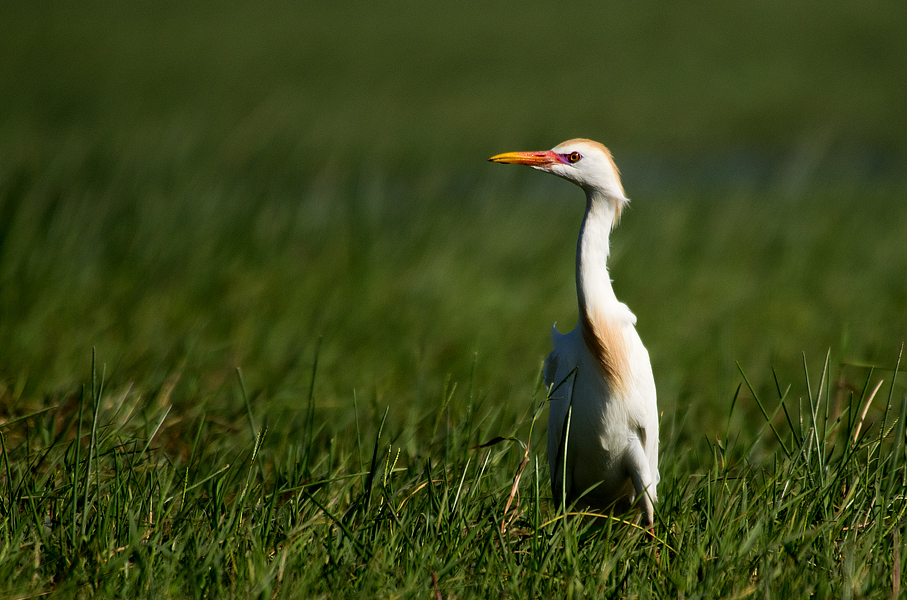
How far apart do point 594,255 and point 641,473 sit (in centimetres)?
60

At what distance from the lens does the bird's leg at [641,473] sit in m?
2.15

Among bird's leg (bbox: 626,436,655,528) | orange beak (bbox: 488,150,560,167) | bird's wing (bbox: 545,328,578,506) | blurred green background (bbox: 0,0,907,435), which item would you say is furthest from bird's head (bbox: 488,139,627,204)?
bird's leg (bbox: 626,436,655,528)

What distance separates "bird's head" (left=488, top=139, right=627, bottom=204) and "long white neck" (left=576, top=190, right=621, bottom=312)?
0.08 feet

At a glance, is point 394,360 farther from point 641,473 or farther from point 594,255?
point 594,255

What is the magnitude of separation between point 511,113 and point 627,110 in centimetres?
243

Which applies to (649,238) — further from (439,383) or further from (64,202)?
(64,202)

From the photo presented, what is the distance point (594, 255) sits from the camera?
6.60 ft

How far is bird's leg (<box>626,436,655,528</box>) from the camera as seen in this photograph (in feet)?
7.06

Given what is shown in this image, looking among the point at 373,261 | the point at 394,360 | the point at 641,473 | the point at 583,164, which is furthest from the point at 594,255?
the point at 373,261

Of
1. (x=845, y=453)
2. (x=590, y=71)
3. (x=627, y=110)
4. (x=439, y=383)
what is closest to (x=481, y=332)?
(x=439, y=383)

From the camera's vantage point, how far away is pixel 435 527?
1.88 m

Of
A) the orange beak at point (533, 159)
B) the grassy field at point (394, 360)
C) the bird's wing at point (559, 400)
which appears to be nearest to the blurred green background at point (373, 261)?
the grassy field at point (394, 360)

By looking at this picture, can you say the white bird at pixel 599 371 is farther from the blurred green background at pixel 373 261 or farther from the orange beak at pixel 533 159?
the blurred green background at pixel 373 261

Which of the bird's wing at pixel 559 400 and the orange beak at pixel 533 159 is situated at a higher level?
the orange beak at pixel 533 159
